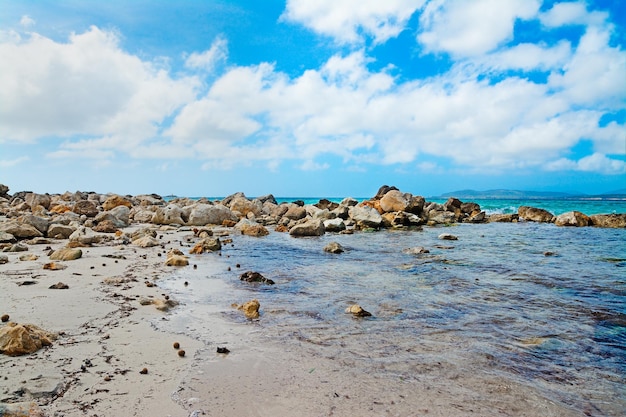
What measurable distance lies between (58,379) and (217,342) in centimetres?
181

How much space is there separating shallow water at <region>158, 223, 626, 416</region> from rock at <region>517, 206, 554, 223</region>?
1978 centimetres

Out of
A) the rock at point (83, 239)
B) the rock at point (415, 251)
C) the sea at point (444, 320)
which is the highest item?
the rock at point (83, 239)

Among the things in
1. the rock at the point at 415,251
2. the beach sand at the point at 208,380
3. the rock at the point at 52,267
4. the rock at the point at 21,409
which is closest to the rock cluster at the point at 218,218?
the rock at the point at 52,267

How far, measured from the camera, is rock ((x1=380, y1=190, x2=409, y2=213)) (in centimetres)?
2823

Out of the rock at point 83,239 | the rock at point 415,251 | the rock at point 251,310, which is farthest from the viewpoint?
the rock at point 415,251

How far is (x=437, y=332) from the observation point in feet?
18.7

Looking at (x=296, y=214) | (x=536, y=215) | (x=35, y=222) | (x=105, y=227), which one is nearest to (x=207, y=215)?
(x=296, y=214)

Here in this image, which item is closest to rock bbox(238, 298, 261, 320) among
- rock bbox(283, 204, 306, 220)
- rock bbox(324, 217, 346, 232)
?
rock bbox(324, 217, 346, 232)

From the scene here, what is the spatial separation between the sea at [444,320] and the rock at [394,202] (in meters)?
15.6

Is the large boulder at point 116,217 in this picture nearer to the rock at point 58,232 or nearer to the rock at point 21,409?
the rock at point 58,232

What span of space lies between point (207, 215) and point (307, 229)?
7.91m

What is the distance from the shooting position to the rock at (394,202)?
2823 centimetres

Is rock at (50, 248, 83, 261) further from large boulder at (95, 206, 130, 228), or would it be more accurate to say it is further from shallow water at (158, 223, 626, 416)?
large boulder at (95, 206, 130, 228)

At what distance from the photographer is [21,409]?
3045 millimetres
